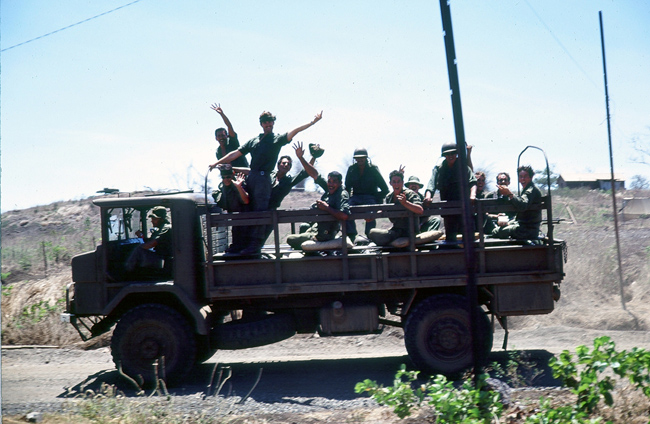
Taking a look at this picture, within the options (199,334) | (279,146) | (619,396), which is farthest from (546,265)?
(199,334)

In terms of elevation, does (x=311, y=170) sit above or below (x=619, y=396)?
above

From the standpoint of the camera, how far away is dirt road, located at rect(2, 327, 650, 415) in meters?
6.80

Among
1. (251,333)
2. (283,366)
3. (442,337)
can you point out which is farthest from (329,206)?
(283,366)

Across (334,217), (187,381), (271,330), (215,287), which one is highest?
(334,217)

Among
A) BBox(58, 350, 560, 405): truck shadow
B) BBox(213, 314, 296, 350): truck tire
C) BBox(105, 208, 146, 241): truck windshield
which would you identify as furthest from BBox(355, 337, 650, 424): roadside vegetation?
BBox(105, 208, 146, 241): truck windshield

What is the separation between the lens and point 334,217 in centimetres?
691

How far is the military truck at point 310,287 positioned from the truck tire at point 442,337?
12mm

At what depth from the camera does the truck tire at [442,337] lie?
6.89 meters

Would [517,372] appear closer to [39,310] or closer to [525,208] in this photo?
[525,208]

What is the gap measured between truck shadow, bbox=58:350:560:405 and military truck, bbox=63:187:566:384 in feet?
1.43

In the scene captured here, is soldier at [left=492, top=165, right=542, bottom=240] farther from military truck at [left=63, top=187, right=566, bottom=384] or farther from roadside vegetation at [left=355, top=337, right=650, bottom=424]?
roadside vegetation at [left=355, top=337, right=650, bottom=424]

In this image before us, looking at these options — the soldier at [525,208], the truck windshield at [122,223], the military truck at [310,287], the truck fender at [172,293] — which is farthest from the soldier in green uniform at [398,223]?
the truck windshield at [122,223]

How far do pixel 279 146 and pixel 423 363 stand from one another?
3.25 meters

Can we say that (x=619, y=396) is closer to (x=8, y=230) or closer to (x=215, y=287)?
(x=215, y=287)
